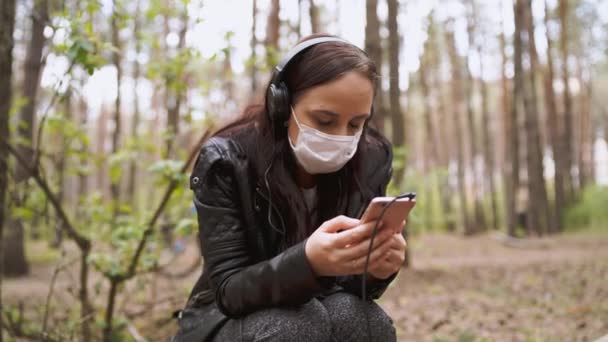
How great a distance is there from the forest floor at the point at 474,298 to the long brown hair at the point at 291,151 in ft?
5.29

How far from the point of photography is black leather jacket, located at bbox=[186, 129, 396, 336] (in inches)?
57.4

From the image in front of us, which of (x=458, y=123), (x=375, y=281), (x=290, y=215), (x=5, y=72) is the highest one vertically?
(x=458, y=123)

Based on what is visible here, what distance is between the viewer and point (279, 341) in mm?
1456

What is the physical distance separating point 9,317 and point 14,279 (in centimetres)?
490

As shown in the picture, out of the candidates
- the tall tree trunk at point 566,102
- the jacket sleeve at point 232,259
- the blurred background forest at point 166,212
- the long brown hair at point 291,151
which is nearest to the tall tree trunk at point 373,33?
the blurred background forest at point 166,212

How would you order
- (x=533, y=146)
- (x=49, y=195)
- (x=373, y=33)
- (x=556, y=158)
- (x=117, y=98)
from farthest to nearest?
1. (x=556, y=158)
2. (x=533, y=146)
3. (x=373, y=33)
4. (x=117, y=98)
5. (x=49, y=195)

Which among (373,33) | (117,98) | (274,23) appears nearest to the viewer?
(117,98)

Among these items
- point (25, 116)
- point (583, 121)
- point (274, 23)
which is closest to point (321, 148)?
point (25, 116)

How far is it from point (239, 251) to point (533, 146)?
11145 mm

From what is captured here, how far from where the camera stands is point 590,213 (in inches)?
531

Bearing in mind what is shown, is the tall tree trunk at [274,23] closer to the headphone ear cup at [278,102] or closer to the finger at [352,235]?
the headphone ear cup at [278,102]

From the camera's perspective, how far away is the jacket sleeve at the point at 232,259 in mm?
1443

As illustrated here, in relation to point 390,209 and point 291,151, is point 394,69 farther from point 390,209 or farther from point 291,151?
point 390,209

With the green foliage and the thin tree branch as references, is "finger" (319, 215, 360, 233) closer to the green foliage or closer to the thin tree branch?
the thin tree branch
